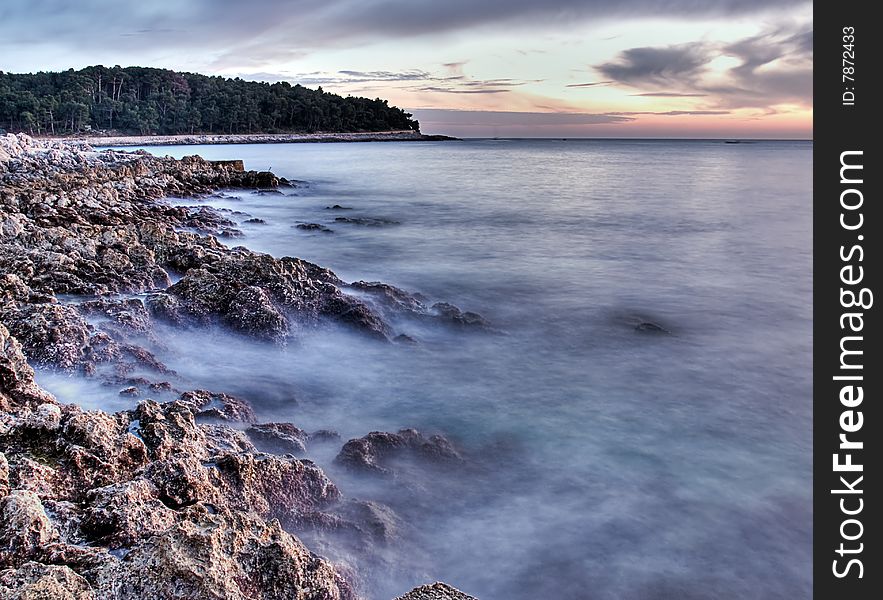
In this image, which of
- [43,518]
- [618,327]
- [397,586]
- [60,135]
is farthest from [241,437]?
[60,135]

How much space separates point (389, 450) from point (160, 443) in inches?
69.5

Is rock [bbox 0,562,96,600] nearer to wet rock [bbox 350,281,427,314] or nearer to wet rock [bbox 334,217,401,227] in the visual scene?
wet rock [bbox 350,281,427,314]

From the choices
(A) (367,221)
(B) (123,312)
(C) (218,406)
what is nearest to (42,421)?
(C) (218,406)

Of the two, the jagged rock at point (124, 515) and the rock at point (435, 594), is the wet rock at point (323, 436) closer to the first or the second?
the jagged rock at point (124, 515)

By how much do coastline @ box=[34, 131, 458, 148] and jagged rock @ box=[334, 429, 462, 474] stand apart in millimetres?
74400

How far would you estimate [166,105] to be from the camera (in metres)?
105

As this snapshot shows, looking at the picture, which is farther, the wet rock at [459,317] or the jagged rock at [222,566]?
the wet rock at [459,317]

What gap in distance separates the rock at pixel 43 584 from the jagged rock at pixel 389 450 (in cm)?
250

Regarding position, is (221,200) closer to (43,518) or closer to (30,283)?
(30,283)

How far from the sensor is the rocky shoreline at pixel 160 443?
95.3 inches

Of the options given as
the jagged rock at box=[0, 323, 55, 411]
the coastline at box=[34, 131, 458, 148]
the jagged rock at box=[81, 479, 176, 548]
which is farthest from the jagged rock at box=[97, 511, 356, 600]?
the coastline at box=[34, 131, 458, 148]

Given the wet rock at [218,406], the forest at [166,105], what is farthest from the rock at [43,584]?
the forest at [166,105]

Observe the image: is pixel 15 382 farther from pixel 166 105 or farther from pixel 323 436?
pixel 166 105

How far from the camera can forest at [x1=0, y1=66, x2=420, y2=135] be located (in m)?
87.5
